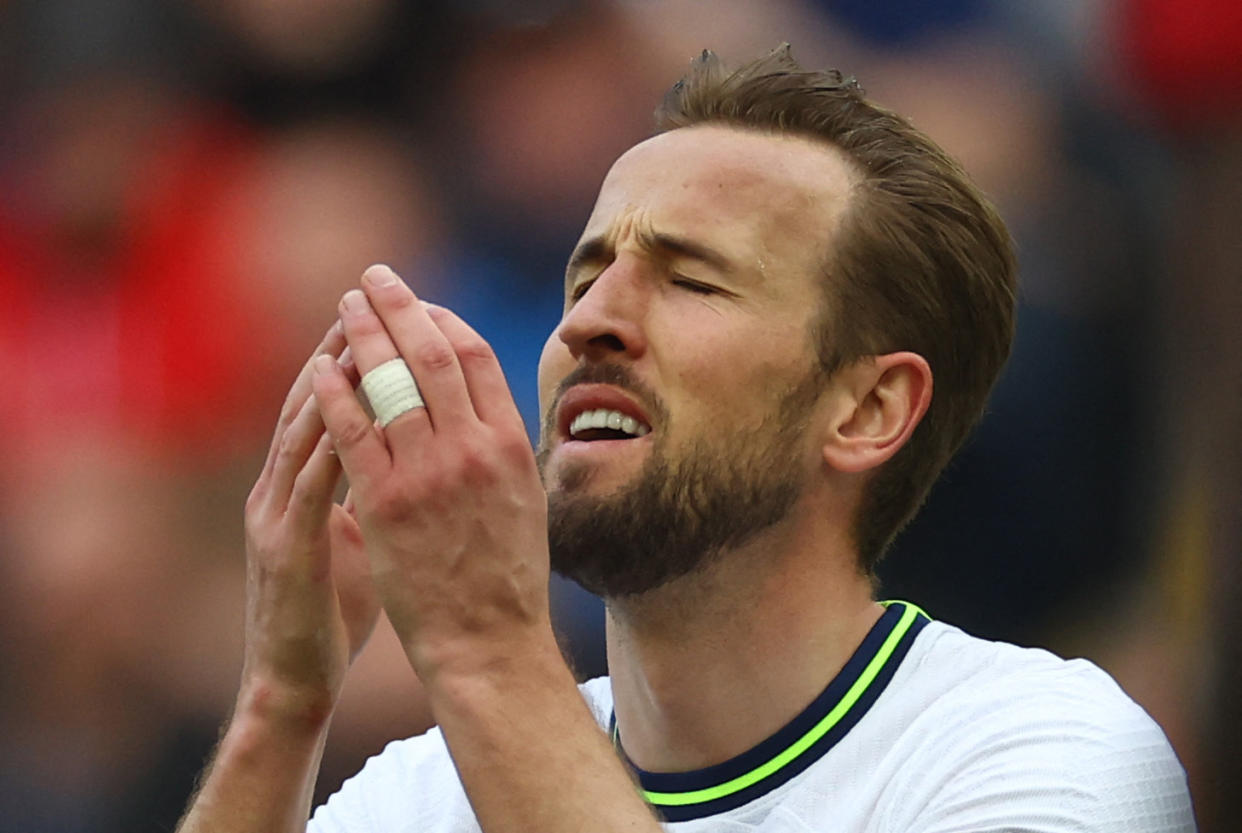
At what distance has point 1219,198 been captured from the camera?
3.60 m

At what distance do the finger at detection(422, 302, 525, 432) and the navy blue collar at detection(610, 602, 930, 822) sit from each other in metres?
0.68

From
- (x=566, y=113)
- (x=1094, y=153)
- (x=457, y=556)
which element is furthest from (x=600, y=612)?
(x=457, y=556)

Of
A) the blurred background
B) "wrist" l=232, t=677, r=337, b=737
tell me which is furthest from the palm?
the blurred background

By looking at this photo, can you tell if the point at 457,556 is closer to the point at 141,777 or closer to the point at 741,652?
the point at 741,652

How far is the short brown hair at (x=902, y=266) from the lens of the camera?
244 centimetres

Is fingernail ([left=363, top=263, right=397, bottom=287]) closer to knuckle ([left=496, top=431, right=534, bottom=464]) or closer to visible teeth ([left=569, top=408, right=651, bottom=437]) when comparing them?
knuckle ([left=496, top=431, right=534, bottom=464])

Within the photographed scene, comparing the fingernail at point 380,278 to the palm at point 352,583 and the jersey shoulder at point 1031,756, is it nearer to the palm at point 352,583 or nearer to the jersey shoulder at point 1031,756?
the palm at point 352,583

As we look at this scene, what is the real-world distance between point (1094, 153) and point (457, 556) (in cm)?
268

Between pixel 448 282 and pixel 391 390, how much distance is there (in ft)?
8.14

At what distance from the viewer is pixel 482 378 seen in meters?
1.74

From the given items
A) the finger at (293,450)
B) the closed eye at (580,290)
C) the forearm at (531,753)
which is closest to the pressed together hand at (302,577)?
the finger at (293,450)

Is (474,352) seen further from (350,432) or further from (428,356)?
(350,432)

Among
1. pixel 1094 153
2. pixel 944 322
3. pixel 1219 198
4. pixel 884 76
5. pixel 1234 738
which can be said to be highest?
pixel 884 76

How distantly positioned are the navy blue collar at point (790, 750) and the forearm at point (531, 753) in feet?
1.64
